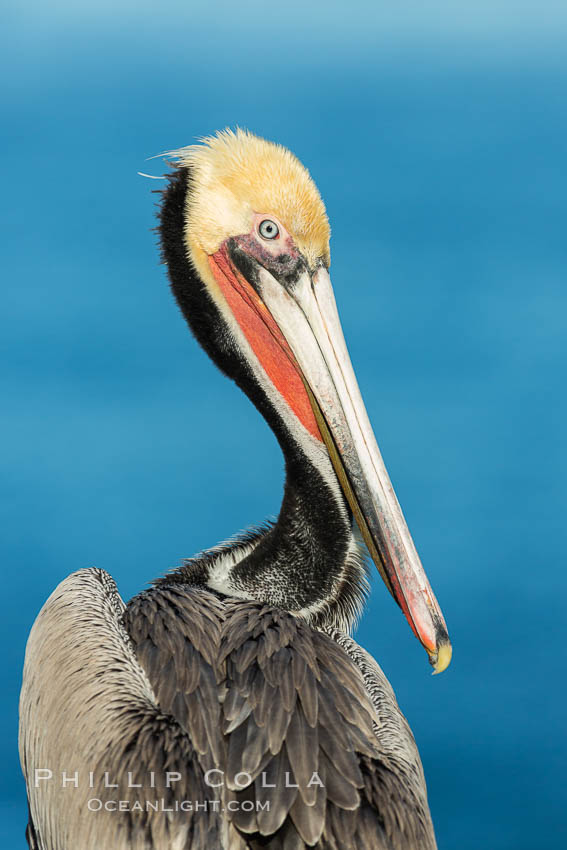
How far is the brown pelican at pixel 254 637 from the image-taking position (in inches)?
95.2

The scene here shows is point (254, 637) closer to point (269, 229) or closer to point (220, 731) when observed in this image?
point (220, 731)

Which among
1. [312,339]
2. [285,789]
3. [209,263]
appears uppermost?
[209,263]

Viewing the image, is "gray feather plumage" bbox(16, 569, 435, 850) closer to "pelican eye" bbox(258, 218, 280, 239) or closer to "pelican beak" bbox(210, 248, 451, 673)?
"pelican beak" bbox(210, 248, 451, 673)

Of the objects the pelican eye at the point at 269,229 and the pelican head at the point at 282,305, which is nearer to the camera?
the pelican head at the point at 282,305

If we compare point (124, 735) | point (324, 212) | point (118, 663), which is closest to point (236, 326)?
point (324, 212)

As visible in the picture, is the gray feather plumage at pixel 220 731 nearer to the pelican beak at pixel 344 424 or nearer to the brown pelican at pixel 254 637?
the brown pelican at pixel 254 637

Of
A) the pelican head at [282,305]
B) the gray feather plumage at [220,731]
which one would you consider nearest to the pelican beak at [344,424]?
the pelican head at [282,305]

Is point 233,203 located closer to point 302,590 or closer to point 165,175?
point 165,175

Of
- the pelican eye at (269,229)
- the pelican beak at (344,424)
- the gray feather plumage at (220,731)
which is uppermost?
the pelican eye at (269,229)

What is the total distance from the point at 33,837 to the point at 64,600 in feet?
2.46

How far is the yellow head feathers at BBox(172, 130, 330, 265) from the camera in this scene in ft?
10.2

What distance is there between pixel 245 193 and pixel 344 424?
77 centimetres

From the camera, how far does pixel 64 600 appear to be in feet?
10.2

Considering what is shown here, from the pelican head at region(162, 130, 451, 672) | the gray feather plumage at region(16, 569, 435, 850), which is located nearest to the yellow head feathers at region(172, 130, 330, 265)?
the pelican head at region(162, 130, 451, 672)
